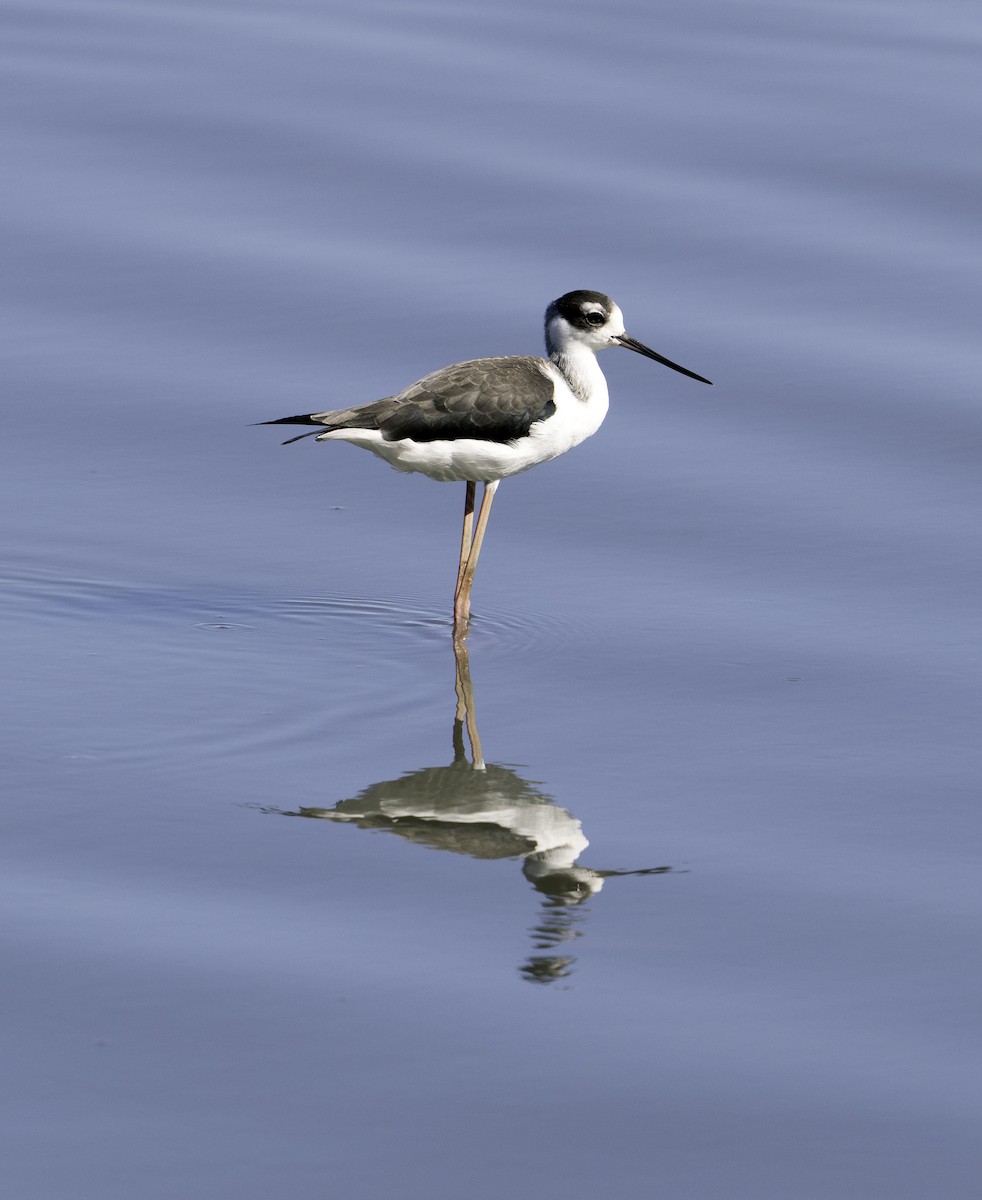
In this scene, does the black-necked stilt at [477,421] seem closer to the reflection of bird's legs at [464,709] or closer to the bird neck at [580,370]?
the bird neck at [580,370]

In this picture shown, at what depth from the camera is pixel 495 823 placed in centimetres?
573

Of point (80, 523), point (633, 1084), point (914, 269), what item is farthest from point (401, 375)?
point (633, 1084)

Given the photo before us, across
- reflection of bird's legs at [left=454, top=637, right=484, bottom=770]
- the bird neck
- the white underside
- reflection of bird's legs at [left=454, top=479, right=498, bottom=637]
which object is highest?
the bird neck

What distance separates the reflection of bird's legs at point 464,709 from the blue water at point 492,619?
4 centimetres

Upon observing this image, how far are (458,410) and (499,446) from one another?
189 mm

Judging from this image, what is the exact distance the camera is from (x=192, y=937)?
4910mm

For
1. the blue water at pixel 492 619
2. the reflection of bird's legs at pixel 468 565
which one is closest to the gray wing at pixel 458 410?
the reflection of bird's legs at pixel 468 565

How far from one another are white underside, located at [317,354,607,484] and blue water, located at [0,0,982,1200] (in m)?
0.37

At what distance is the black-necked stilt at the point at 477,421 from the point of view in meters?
7.46

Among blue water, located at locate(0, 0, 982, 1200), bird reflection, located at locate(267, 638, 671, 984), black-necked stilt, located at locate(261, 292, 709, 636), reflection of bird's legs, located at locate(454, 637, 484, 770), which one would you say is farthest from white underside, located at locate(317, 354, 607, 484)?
bird reflection, located at locate(267, 638, 671, 984)

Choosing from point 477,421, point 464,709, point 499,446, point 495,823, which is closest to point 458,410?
point 477,421

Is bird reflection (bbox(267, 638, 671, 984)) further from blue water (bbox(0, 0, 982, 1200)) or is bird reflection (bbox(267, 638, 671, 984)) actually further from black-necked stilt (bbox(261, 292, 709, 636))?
black-necked stilt (bbox(261, 292, 709, 636))

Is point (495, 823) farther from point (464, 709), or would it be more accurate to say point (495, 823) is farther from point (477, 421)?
point (477, 421)

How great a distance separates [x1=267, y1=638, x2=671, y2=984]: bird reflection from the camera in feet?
17.2
